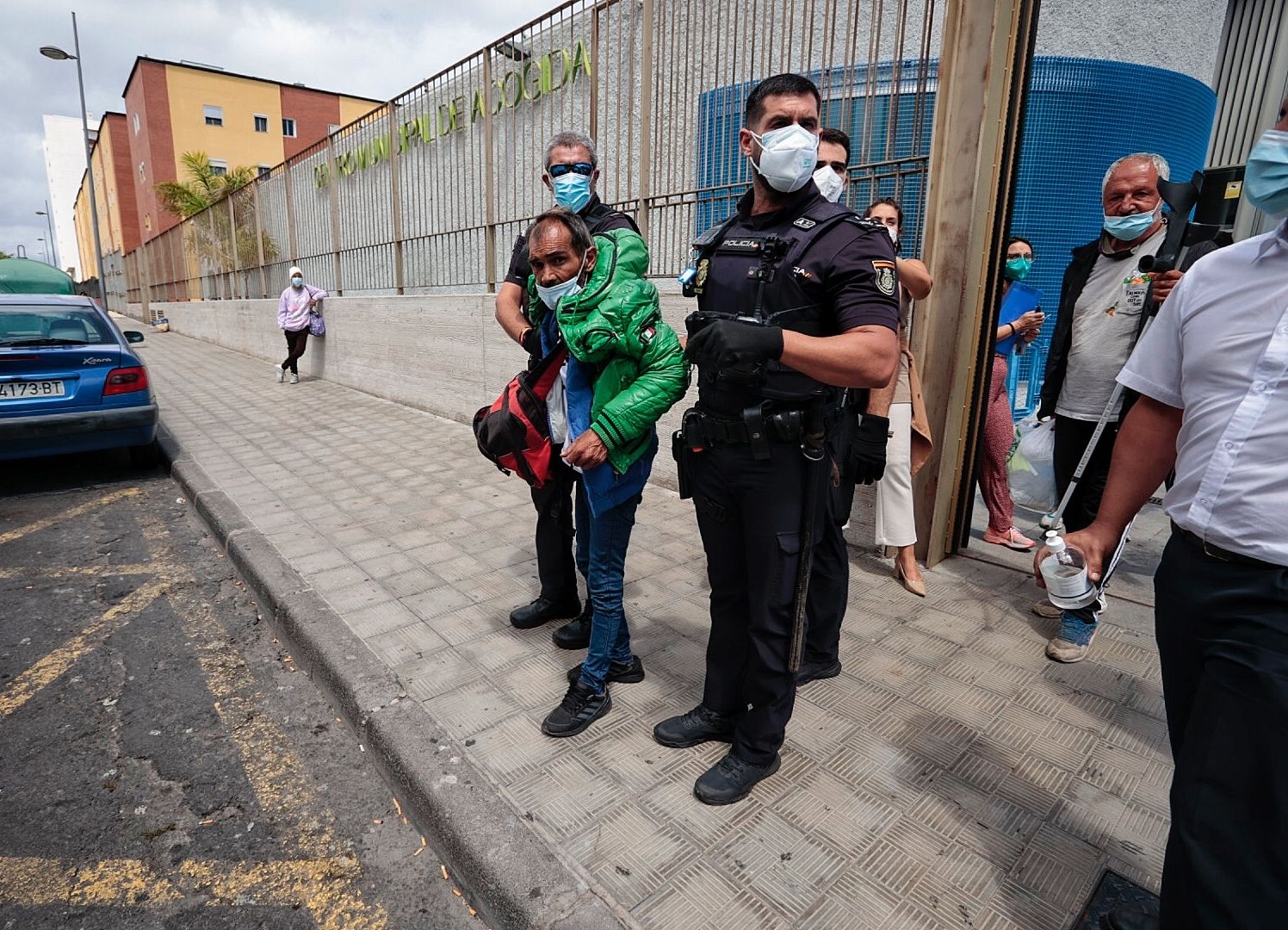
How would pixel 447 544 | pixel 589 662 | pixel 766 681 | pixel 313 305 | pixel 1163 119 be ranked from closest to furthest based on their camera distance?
1. pixel 766 681
2. pixel 589 662
3. pixel 447 544
4. pixel 1163 119
5. pixel 313 305

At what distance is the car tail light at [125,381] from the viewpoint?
602 cm

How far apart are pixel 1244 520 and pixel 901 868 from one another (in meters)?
1.34

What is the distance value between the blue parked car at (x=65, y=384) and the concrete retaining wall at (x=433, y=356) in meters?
2.90

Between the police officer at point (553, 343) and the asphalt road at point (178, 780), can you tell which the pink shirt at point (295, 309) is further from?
the police officer at point (553, 343)

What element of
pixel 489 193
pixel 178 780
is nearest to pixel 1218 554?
pixel 178 780

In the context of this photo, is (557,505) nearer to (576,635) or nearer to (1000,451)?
(576,635)

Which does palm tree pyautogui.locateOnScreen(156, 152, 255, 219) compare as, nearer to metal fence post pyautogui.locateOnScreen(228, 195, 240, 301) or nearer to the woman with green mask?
metal fence post pyautogui.locateOnScreen(228, 195, 240, 301)

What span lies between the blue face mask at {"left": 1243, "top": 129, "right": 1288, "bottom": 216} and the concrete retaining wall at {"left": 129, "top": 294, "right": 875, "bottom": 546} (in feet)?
10.3

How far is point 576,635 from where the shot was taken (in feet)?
10.8

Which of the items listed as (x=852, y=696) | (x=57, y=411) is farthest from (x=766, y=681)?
(x=57, y=411)

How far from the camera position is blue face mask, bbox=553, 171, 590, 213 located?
3.19m

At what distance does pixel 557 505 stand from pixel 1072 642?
7.72ft

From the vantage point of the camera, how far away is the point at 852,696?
2883mm

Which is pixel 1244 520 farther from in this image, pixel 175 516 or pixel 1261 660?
pixel 175 516
